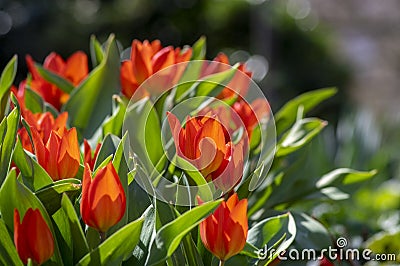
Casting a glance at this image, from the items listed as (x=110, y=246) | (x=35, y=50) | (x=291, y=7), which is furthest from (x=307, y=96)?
(x=291, y=7)

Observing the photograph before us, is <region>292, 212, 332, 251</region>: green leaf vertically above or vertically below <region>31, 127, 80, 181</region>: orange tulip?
below

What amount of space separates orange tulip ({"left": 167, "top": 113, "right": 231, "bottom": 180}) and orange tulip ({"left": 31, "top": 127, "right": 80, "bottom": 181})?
103mm

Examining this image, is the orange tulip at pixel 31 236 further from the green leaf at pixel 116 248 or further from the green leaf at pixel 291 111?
the green leaf at pixel 291 111

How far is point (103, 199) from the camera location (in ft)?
2.17

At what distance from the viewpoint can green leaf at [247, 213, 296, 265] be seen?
75 cm

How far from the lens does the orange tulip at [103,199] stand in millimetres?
657

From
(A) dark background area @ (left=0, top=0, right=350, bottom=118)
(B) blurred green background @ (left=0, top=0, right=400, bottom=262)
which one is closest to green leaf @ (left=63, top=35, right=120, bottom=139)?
(B) blurred green background @ (left=0, top=0, right=400, bottom=262)

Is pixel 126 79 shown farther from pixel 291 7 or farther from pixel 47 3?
pixel 291 7

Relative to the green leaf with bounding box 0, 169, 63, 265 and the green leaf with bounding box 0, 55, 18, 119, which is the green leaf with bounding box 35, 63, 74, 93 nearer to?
the green leaf with bounding box 0, 55, 18, 119

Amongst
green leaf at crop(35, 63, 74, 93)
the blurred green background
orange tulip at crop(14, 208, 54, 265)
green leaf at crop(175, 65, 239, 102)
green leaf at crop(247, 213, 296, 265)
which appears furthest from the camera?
the blurred green background

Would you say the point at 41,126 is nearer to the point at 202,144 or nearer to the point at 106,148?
the point at 106,148

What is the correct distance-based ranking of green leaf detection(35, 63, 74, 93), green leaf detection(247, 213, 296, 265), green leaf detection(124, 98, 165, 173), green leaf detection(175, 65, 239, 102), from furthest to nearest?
green leaf detection(35, 63, 74, 93) < green leaf detection(175, 65, 239, 102) < green leaf detection(124, 98, 165, 173) < green leaf detection(247, 213, 296, 265)

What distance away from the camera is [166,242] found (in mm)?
669

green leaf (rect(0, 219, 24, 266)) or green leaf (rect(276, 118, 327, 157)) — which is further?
green leaf (rect(276, 118, 327, 157))
